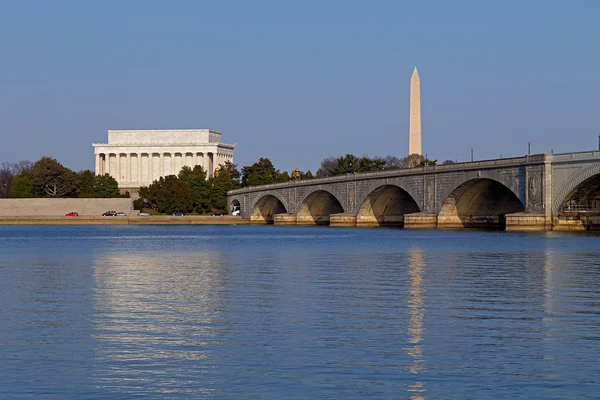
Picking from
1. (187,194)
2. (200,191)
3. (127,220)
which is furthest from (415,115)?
(200,191)

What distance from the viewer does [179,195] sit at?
18350 centimetres

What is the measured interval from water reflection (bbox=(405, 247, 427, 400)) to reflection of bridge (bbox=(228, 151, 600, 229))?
145ft

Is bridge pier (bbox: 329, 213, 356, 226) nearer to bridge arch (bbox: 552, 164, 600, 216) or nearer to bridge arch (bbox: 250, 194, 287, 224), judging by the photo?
bridge arch (bbox: 250, 194, 287, 224)

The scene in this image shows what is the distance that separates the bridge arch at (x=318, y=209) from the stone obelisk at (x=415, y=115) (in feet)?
45.1

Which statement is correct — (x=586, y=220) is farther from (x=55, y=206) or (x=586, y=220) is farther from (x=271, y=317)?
(x=55, y=206)

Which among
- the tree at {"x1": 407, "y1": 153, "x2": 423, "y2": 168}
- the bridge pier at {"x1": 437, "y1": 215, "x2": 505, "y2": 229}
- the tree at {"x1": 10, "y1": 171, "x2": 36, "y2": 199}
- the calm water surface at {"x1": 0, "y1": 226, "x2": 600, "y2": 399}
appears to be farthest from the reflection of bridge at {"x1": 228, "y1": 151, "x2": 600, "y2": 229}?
the tree at {"x1": 10, "y1": 171, "x2": 36, "y2": 199}

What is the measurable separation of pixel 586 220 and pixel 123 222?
91.5 metres

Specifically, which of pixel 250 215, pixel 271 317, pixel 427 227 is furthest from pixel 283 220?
pixel 271 317

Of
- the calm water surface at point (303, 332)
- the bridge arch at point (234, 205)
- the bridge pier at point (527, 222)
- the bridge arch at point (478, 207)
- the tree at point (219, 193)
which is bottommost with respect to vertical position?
the calm water surface at point (303, 332)

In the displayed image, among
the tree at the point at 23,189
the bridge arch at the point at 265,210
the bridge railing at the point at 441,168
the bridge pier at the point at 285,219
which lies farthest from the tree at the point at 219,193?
the bridge railing at the point at 441,168

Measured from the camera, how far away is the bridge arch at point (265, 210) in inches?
6718

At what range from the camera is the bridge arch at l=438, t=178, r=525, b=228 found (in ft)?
356

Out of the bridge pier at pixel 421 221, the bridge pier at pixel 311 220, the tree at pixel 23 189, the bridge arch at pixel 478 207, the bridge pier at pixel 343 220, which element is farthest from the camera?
the tree at pixel 23 189

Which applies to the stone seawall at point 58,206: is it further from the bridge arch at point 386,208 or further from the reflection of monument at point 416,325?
the reflection of monument at point 416,325
